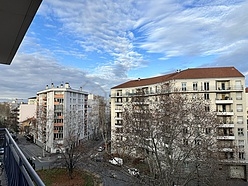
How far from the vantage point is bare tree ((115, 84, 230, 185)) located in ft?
25.8

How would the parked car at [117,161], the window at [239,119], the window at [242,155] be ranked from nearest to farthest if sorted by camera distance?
the parked car at [117,161] → the window at [242,155] → the window at [239,119]

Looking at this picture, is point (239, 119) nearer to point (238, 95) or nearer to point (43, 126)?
point (238, 95)

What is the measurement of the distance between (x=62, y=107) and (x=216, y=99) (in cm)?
1654

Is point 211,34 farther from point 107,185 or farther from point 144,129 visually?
point 107,185

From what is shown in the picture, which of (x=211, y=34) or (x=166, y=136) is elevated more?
(x=211, y=34)

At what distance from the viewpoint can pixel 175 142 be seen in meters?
8.59

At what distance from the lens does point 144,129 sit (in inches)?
351

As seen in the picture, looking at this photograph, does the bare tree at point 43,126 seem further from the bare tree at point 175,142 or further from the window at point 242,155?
the window at point 242,155

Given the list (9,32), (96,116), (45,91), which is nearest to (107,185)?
(9,32)

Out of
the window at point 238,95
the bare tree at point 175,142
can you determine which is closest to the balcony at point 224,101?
the window at point 238,95

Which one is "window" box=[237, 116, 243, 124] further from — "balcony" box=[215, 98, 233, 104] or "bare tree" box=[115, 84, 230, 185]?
"bare tree" box=[115, 84, 230, 185]

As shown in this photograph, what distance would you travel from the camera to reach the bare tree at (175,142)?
7879 mm

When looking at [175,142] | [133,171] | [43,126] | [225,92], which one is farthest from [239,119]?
[43,126]

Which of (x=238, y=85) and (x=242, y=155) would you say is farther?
(x=238, y=85)
